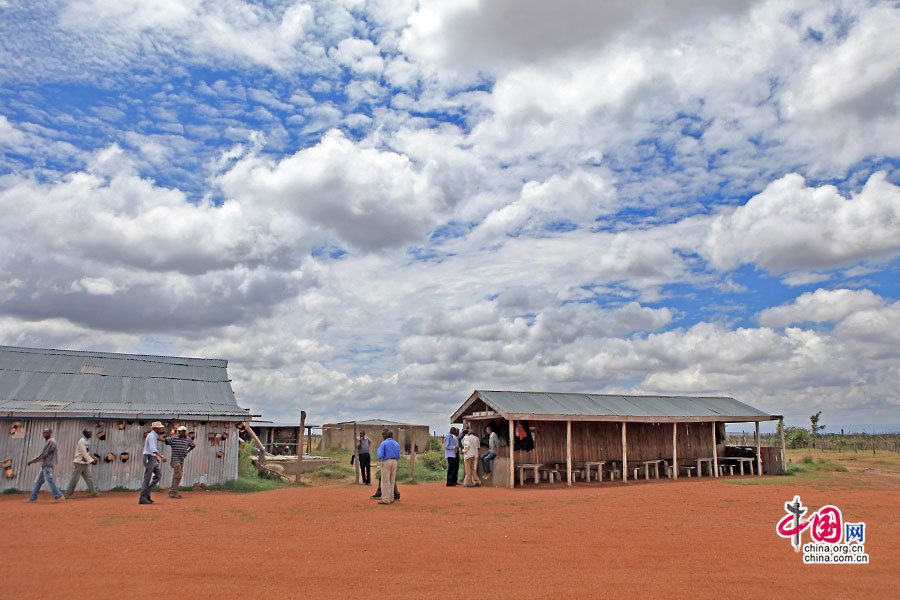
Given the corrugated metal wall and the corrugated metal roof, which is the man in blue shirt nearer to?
the corrugated metal roof

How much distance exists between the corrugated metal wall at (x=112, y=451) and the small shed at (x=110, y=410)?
0.9 inches

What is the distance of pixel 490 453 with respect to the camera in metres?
20.8

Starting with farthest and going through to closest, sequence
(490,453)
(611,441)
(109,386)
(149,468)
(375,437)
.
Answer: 1. (375,437)
2. (611,441)
3. (490,453)
4. (109,386)
5. (149,468)

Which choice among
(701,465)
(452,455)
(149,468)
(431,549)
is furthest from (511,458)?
(431,549)

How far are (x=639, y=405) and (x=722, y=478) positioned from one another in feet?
13.0

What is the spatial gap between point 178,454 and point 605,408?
45.4 ft

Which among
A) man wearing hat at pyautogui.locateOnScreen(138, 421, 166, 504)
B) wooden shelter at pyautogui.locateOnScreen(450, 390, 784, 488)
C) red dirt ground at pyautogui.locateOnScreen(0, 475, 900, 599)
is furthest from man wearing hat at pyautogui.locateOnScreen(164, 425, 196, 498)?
wooden shelter at pyautogui.locateOnScreen(450, 390, 784, 488)

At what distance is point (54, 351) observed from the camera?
21.6 meters

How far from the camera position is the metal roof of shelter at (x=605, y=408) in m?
20.5

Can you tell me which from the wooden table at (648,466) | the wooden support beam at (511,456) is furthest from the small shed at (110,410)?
the wooden table at (648,466)

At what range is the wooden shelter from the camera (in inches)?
821

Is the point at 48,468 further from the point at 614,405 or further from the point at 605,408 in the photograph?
the point at 614,405

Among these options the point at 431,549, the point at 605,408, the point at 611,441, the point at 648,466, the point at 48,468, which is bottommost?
the point at 431,549

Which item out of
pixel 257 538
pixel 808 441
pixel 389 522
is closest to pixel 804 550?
pixel 389 522
